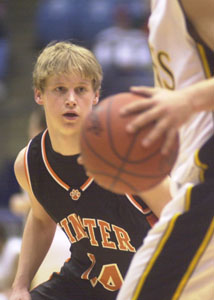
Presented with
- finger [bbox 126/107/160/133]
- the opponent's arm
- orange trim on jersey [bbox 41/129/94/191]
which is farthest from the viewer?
the opponent's arm

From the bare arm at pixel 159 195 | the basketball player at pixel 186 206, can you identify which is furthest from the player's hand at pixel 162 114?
the bare arm at pixel 159 195

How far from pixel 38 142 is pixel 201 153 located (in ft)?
4.25

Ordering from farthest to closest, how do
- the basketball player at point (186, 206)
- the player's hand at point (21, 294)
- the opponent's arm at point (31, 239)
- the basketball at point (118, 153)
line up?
the opponent's arm at point (31, 239)
the player's hand at point (21, 294)
the basketball player at point (186, 206)
the basketball at point (118, 153)

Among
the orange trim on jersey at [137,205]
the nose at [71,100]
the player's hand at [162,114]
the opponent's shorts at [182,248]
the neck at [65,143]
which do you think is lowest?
the opponent's shorts at [182,248]

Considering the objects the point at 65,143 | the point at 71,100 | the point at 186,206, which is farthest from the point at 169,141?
the point at 65,143

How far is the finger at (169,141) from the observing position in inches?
91.7

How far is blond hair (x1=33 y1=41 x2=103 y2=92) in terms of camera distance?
Result: 3574 mm

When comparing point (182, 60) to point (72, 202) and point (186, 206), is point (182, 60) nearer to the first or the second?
point (186, 206)

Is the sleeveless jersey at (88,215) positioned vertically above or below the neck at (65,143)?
below

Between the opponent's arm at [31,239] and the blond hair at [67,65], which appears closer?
the blond hair at [67,65]

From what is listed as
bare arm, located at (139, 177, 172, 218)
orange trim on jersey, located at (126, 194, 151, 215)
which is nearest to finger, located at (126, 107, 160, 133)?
bare arm, located at (139, 177, 172, 218)

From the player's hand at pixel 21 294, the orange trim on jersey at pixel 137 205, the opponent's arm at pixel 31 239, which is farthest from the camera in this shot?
the opponent's arm at pixel 31 239

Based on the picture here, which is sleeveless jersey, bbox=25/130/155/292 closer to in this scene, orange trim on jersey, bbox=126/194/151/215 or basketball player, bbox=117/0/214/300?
orange trim on jersey, bbox=126/194/151/215

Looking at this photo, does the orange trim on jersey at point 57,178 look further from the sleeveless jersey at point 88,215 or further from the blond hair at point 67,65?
the blond hair at point 67,65
